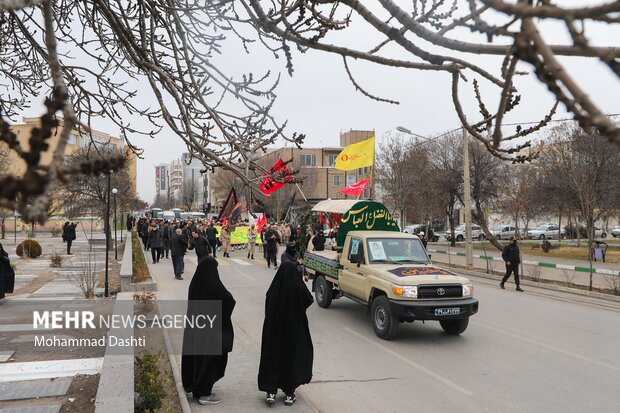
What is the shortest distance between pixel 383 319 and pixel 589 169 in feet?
73.0

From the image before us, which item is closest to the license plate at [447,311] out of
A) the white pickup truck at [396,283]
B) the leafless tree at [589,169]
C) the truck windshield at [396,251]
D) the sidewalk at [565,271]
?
the white pickup truck at [396,283]

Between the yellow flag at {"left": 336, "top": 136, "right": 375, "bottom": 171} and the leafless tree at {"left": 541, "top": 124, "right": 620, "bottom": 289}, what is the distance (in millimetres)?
10991

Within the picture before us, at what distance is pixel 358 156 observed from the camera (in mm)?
22016

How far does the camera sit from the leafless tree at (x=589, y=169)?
25.2m

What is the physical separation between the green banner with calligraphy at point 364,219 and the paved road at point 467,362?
195 cm

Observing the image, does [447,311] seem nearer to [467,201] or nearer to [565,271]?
[565,271]

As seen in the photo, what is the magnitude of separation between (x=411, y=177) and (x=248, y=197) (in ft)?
110

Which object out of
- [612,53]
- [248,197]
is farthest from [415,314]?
[612,53]

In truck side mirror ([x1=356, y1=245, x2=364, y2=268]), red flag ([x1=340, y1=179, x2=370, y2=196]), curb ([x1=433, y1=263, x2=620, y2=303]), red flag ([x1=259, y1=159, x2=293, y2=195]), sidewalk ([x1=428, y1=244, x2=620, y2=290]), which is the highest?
red flag ([x1=340, y1=179, x2=370, y2=196])

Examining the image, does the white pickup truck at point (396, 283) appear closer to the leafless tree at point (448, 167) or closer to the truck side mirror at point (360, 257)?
the truck side mirror at point (360, 257)

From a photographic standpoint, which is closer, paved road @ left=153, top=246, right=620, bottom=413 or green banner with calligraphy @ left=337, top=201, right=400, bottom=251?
paved road @ left=153, top=246, right=620, bottom=413

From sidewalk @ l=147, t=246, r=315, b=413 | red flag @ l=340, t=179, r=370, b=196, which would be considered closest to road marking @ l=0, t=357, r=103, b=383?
sidewalk @ l=147, t=246, r=315, b=413

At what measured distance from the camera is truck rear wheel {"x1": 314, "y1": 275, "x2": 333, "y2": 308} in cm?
1191

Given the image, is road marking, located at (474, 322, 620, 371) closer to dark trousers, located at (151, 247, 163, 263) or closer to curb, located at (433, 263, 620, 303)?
curb, located at (433, 263, 620, 303)
